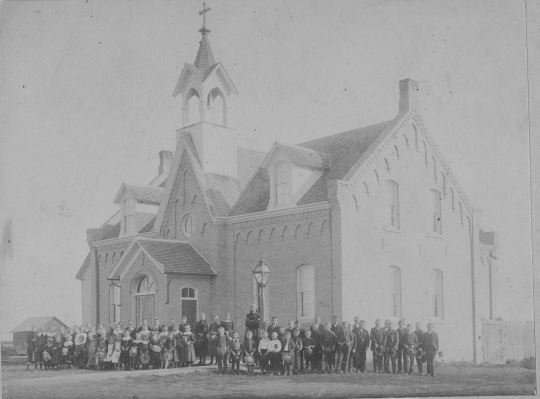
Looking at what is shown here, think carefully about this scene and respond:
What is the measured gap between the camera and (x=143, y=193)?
26172mm

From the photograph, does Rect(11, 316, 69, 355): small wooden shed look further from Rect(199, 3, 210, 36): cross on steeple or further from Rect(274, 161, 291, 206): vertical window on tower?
Rect(199, 3, 210, 36): cross on steeple

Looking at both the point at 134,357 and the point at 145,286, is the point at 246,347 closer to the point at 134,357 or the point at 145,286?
the point at 134,357

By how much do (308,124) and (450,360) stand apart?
7.11 m

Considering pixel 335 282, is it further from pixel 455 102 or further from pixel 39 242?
pixel 39 242

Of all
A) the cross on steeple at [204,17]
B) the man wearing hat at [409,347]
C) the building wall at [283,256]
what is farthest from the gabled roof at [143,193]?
the man wearing hat at [409,347]

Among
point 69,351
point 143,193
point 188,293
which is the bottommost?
point 69,351

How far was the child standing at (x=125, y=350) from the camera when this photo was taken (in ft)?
76.5

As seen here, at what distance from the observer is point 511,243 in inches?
A: 859

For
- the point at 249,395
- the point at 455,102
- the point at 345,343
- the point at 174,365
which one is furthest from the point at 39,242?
the point at 455,102

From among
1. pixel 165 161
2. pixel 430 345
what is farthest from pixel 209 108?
pixel 430 345

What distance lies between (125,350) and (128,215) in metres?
5.45

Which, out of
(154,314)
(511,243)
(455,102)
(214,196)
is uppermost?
(455,102)

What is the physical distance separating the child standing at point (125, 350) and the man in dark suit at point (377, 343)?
249 inches

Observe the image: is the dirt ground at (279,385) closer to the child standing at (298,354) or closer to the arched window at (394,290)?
the child standing at (298,354)
